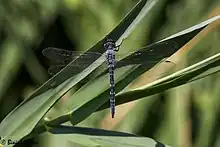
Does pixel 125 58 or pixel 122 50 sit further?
pixel 122 50

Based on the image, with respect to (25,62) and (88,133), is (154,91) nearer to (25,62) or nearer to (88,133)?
(88,133)

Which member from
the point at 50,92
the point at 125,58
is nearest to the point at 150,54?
the point at 125,58

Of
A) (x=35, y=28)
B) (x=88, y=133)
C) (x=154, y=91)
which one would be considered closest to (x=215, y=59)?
(x=154, y=91)

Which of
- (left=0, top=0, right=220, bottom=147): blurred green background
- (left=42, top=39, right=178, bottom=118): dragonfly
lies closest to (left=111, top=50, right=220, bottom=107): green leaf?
(left=42, top=39, right=178, bottom=118): dragonfly

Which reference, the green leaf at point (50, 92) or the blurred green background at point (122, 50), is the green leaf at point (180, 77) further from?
the blurred green background at point (122, 50)

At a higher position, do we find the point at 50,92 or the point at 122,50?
the point at 122,50

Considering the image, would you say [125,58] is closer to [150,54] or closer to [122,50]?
[150,54]

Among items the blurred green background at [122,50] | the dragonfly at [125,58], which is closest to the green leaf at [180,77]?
the dragonfly at [125,58]
